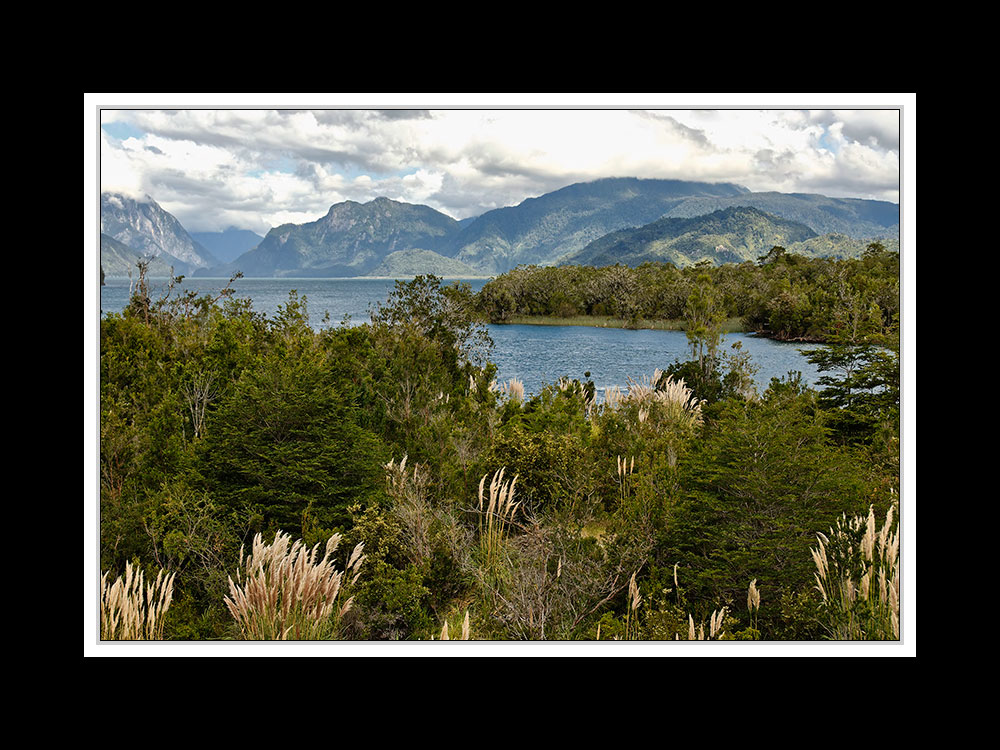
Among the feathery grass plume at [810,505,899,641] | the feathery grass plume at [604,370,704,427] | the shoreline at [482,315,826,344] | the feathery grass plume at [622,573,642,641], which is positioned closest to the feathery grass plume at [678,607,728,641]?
the feathery grass plume at [622,573,642,641]

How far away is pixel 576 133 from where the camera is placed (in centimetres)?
428

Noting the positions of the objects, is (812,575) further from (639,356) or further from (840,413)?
(639,356)

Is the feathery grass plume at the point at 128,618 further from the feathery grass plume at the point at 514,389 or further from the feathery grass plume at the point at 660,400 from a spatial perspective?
the feathery grass plume at the point at 514,389

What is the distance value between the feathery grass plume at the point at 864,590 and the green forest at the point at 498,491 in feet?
0.04

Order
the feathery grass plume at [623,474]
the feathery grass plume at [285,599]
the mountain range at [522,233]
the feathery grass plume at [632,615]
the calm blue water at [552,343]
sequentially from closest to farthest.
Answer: the feathery grass plume at [285,599] < the feathery grass plume at [632,615] < the mountain range at [522,233] < the feathery grass plume at [623,474] < the calm blue water at [552,343]

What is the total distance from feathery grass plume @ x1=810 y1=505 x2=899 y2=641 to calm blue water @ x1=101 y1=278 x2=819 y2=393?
3662 millimetres

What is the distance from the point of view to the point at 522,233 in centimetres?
622

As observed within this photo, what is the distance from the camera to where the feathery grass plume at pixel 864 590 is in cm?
351

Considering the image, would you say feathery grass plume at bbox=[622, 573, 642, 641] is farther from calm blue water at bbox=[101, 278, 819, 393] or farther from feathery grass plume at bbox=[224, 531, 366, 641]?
calm blue water at bbox=[101, 278, 819, 393]

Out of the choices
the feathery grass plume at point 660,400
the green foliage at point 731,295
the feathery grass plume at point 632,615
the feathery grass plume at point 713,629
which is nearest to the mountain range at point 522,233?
the green foliage at point 731,295

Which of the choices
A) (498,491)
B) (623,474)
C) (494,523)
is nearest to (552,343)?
(623,474)

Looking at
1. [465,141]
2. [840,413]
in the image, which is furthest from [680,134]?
[840,413]
